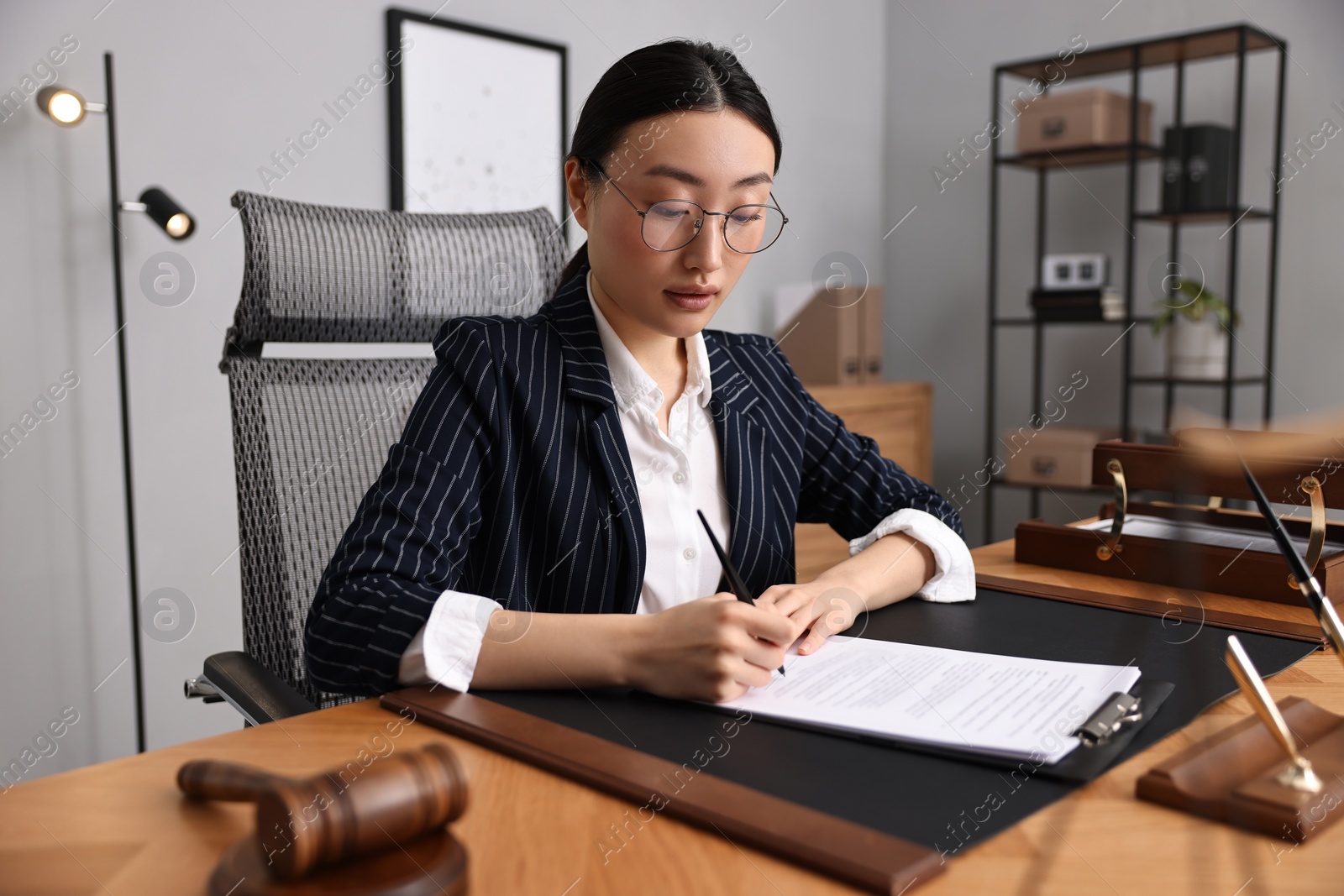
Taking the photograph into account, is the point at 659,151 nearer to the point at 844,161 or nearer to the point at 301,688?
the point at 301,688

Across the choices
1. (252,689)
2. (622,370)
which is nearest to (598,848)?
(252,689)

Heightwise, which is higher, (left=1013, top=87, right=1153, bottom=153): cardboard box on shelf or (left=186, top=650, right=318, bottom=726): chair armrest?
(left=1013, top=87, right=1153, bottom=153): cardboard box on shelf

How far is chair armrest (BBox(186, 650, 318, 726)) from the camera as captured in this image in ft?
2.98

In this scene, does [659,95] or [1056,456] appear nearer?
[659,95]

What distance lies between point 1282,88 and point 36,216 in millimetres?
3061

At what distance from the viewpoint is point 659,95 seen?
100cm

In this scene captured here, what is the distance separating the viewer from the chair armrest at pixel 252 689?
2.98 ft

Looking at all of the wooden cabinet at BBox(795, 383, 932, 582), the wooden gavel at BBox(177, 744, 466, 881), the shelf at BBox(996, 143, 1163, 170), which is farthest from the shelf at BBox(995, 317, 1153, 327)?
the wooden gavel at BBox(177, 744, 466, 881)

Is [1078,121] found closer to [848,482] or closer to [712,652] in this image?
[848,482]

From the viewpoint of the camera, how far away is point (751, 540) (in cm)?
117

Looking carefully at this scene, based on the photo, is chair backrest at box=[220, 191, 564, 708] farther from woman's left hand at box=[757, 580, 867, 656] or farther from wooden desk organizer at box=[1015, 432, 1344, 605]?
wooden desk organizer at box=[1015, 432, 1344, 605]

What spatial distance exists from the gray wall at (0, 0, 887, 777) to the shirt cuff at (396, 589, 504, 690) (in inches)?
61.7

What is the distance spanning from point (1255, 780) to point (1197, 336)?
2.65m

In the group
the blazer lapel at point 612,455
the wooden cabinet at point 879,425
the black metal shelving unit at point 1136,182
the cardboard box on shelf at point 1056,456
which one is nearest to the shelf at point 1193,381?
the black metal shelving unit at point 1136,182
